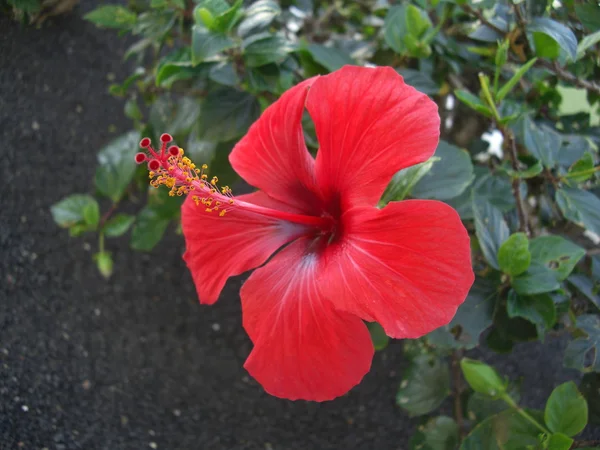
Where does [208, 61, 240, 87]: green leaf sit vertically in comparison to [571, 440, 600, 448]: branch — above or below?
above

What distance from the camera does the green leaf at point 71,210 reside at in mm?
1203

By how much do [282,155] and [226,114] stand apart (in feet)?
0.94

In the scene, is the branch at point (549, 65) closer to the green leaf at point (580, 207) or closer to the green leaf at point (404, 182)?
the green leaf at point (580, 207)

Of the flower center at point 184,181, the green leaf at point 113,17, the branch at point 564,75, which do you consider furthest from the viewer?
the green leaf at point 113,17

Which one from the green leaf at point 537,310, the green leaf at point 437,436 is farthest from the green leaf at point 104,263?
the green leaf at point 537,310

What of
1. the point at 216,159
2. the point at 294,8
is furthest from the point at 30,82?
the point at 294,8

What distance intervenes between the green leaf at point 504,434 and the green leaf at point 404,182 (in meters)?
A: 0.43

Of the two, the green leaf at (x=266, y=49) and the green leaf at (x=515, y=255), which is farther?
the green leaf at (x=266, y=49)

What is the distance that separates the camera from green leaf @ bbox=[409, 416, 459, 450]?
3.33 ft

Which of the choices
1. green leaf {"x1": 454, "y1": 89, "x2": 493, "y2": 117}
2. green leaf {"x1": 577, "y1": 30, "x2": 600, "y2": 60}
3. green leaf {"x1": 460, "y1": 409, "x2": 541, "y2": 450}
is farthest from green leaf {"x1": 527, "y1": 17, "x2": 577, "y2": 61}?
green leaf {"x1": 460, "y1": 409, "x2": 541, "y2": 450}

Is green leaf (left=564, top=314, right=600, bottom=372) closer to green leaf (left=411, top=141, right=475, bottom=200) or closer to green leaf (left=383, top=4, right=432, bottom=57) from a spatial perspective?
green leaf (left=411, top=141, right=475, bottom=200)

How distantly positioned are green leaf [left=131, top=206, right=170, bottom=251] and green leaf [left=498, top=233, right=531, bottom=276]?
0.79 metres

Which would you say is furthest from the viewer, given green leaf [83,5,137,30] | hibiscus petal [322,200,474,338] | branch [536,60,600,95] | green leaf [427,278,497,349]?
green leaf [83,5,137,30]

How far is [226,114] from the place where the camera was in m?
1.05
